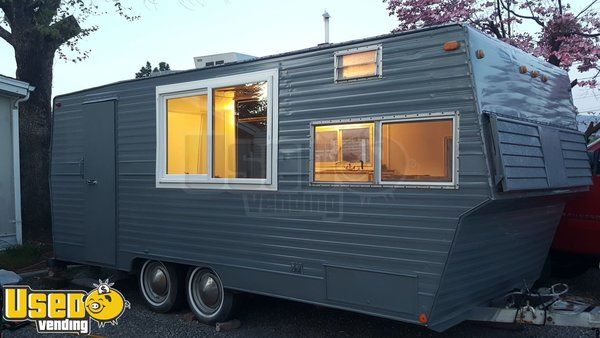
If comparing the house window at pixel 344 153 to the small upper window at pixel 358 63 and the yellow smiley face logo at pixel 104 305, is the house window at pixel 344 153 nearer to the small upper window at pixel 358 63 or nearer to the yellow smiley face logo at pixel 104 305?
the small upper window at pixel 358 63

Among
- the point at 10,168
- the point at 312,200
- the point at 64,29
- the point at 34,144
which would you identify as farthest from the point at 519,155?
the point at 64,29

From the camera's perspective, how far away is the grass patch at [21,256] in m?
8.85

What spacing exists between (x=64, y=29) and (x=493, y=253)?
953cm

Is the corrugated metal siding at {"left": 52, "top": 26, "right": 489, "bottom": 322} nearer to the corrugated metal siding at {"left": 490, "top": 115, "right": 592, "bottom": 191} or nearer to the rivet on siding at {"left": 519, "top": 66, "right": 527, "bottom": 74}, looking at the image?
the corrugated metal siding at {"left": 490, "top": 115, "right": 592, "bottom": 191}

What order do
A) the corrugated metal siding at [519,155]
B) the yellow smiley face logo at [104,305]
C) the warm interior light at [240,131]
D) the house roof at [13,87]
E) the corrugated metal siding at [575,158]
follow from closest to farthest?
1. the corrugated metal siding at [519,155]
2. the corrugated metal siding at [575,158]
3. the warm interior light at [240,131]
4. the yellow smiley face logo at [104,305]
5. the house roof at [13,87]

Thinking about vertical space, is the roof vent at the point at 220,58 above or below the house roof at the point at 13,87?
below

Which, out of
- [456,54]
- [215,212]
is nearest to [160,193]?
[215,212]

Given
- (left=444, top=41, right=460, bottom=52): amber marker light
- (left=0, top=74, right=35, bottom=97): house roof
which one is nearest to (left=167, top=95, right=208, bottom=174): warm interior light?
Result: (left=444, top=41, right=460, bottom=52): amber marker light

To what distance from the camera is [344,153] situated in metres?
4.59

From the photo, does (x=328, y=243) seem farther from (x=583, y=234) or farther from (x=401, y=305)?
(x=583, y=234)

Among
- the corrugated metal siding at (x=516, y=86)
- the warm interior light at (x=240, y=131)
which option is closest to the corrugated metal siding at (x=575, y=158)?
the corrugated metal siding at (x=516, y=86)

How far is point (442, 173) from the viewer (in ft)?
13.4

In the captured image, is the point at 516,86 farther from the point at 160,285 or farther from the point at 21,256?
the point at 21,256

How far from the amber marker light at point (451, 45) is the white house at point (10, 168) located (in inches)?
322
